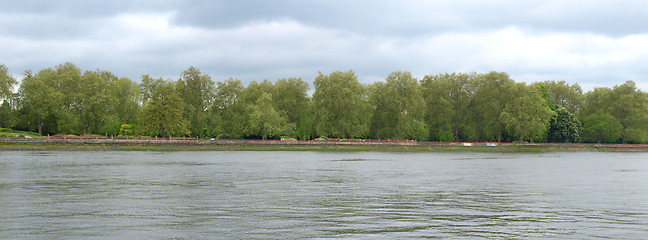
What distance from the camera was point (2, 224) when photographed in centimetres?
2053

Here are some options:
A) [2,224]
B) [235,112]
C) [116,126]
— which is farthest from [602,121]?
[2,224]

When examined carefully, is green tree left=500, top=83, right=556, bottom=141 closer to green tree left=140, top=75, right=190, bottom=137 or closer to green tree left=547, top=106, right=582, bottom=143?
green tree left=547, top=106, right=582, bottom=143

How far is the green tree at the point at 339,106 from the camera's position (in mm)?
121688

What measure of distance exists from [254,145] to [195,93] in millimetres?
25279

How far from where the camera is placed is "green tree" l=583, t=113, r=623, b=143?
136875 mm

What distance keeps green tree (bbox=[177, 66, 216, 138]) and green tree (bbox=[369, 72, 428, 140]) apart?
123 ft

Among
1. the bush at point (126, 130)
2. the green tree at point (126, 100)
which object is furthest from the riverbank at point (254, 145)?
the green tree at point (126, 100)

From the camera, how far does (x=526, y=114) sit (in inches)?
4788

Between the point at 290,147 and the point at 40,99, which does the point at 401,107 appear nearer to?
the point at 290,147

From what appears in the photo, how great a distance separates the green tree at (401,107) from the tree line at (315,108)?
23 centimetres

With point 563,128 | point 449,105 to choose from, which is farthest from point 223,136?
point 563,128

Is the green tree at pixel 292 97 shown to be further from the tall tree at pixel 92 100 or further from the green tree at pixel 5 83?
the green tree at pixel 5 83

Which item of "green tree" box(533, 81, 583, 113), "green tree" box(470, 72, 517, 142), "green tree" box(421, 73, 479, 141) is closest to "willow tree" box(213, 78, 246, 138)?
"green tree" box(421, 73, 479, 141)

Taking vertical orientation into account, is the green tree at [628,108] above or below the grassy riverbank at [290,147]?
above
